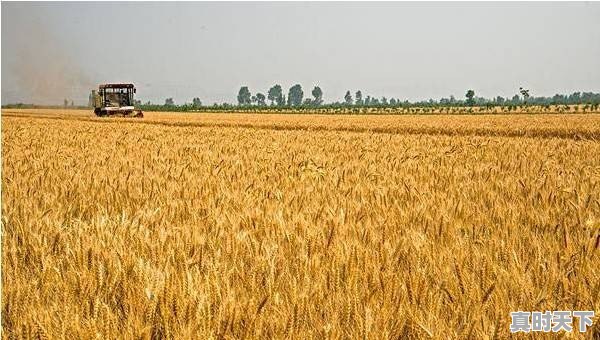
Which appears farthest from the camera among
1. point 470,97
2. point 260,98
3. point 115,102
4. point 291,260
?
point 260,98

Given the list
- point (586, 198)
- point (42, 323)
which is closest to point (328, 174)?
point (586, 198)

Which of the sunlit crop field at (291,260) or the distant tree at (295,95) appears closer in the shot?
the sunlit crop field at (291,260)

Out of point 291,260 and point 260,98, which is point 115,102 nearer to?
point 291,260

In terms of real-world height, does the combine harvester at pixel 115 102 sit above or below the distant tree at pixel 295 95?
below

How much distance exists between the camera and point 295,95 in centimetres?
19538

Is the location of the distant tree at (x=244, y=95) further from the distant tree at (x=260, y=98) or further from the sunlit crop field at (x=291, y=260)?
the sunlit crop field at (x=291, y=260)

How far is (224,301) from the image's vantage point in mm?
1470

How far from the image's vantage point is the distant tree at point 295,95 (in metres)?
195

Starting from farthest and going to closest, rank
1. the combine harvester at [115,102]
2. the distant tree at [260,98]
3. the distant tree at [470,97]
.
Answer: the distant tree at [260,98] < the distant tree at [470,97] < the combine harvester at [115,102]

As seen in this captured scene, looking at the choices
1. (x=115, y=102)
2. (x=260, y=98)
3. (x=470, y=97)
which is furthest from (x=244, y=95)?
(x=115, y=102)

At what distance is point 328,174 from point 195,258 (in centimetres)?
317

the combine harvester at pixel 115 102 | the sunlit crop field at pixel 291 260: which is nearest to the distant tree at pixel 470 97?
the combine harvester at pixel 115 102

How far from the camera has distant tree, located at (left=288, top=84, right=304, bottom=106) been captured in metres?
195

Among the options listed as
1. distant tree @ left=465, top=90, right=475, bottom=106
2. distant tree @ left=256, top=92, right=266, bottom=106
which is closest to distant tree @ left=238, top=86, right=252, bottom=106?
distant tree @ left=256, top=92, right=266, bottom=106
